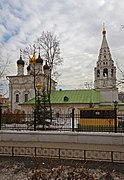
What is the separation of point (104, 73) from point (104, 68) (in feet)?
2.98

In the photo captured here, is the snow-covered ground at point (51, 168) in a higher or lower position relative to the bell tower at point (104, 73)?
lower

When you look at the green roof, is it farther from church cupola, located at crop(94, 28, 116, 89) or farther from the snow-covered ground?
the snow-covered ground

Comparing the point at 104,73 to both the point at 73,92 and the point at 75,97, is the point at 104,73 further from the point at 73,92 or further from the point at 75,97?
the point at 75,97

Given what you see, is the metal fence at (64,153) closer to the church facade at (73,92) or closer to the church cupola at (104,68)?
the church facade at (73,92)

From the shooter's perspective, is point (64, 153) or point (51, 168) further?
point (64, 153)

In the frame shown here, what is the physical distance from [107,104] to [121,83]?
80.0 feet

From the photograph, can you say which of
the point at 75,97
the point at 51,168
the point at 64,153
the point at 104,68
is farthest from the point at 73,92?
the point at 51,168

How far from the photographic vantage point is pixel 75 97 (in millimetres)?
35000

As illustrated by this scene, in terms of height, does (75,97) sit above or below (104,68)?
below

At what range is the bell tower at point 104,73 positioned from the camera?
111 feet

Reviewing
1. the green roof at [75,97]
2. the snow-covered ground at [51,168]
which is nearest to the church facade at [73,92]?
the green roof at [75,97]

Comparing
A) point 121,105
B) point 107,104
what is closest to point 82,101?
point 107,104

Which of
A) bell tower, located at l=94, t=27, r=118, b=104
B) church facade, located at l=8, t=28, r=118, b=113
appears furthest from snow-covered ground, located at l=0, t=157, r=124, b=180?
bell tower, located at l=94, t=27, r=118, b=104

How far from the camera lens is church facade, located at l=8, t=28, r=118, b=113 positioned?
33312 millimetres
